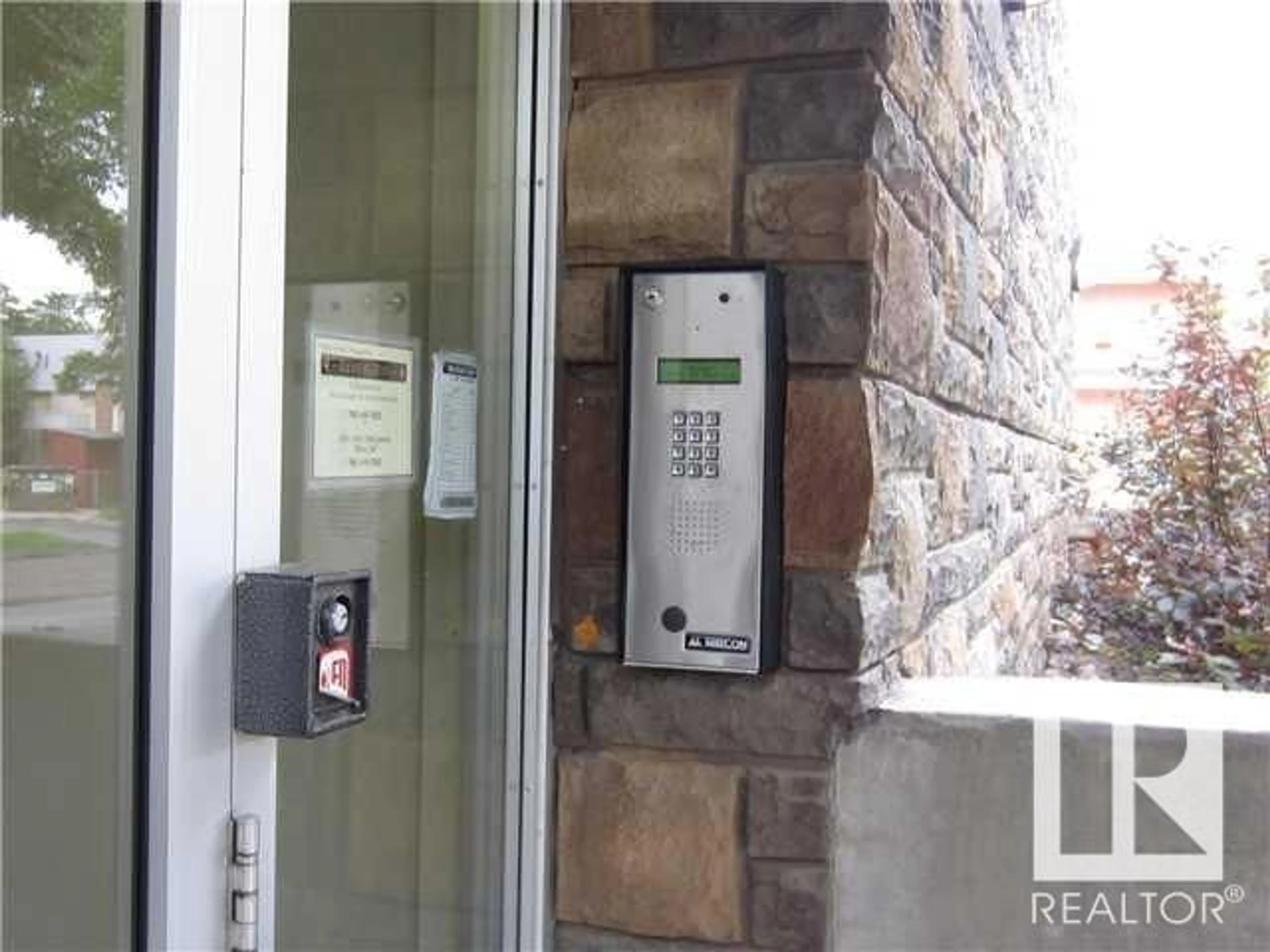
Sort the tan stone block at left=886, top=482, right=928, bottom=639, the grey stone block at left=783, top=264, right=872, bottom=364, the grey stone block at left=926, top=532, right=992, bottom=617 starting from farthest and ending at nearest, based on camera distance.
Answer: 1. the grey stone block at left=926, top=532, right=992, bottom=617
2. the tan stone block at left=886, top=482, right=928, bottom=639
3. the grey stone block at left=783, top=264, right=872, bottom=364

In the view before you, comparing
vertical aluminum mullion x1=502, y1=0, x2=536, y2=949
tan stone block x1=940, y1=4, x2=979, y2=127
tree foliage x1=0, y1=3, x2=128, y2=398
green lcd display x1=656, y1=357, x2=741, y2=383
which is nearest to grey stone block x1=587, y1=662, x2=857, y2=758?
vertical aluminum mullion x1=502, y1=0, x2=536, y2=949

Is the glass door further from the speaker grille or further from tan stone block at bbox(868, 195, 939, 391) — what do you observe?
tan stone block at bbox(868, 195, 939, 391)

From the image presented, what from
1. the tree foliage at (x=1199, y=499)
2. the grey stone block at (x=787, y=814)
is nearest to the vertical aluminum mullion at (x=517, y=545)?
the grey stone block at (x=787, y=814)

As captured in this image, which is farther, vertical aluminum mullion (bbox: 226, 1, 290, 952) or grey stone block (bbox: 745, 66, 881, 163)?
grey stone block (bbox: 745, 66, 881, 163)

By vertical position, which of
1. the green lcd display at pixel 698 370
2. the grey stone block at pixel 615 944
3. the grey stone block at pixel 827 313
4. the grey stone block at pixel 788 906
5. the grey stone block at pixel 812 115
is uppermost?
the grey stone block at pixel 812 115

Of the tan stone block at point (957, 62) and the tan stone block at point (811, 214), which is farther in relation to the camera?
the tan stone block at point (957, 62)

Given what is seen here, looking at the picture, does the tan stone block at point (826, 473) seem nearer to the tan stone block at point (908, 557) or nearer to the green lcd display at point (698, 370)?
the green lcd display at point (698, 370)

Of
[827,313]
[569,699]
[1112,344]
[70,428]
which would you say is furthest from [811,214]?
[1112,344]

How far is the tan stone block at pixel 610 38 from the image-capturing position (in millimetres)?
1980

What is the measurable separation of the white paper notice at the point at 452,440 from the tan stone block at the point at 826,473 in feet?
1.63

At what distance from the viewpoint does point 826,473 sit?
1.86 meters

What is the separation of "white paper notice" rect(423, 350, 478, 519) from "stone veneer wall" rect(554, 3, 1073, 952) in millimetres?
140

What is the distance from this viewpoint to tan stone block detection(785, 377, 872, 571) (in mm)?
1854

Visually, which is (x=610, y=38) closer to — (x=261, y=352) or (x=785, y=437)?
(x=785, y=437)
